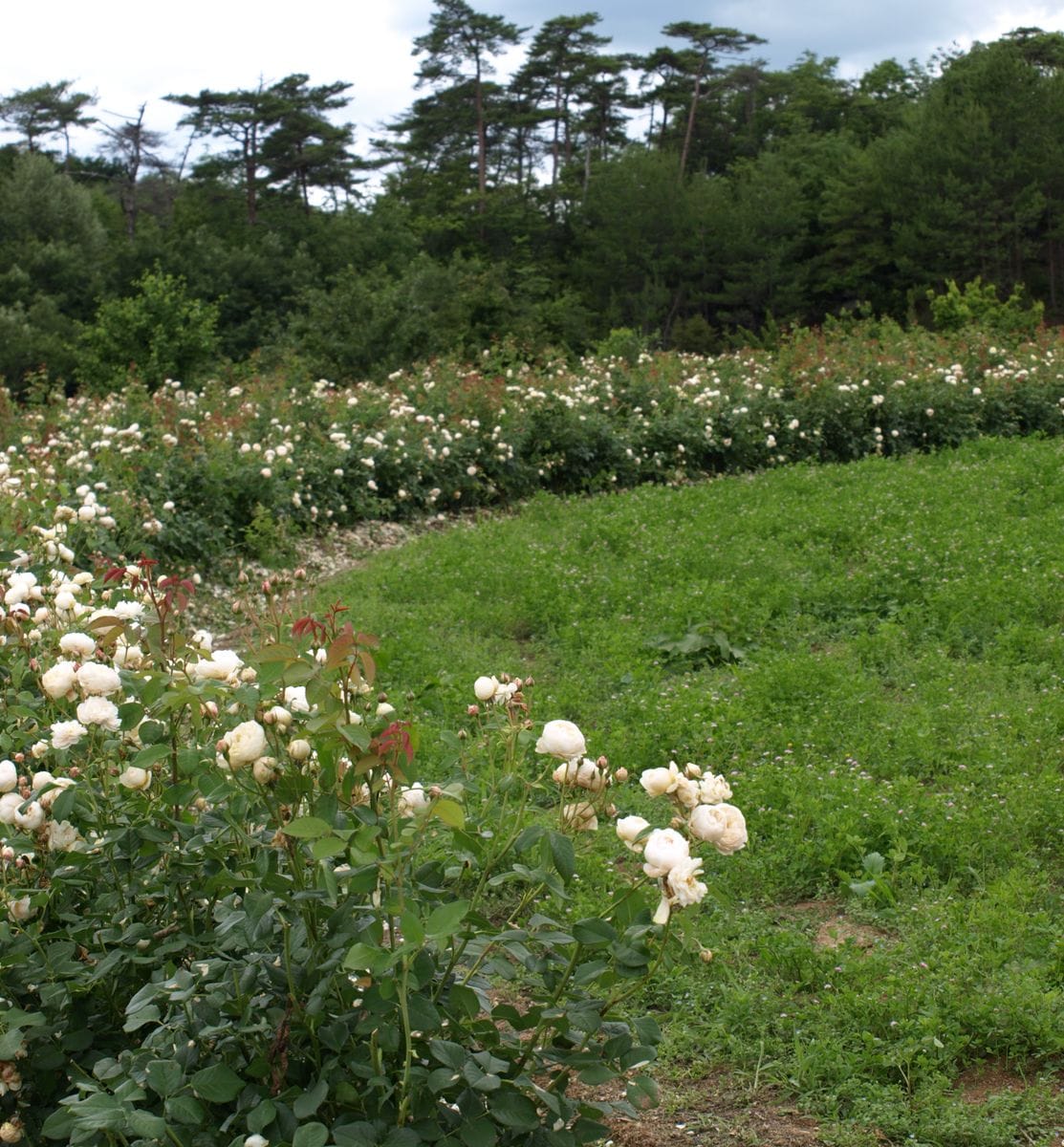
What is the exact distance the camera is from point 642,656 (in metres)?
5.23

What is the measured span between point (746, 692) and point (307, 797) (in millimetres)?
3153

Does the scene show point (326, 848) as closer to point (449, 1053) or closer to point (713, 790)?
point (449, 1053)

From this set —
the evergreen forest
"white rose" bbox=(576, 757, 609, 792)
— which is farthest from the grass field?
the evergreen forest

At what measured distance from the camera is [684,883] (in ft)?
5.07

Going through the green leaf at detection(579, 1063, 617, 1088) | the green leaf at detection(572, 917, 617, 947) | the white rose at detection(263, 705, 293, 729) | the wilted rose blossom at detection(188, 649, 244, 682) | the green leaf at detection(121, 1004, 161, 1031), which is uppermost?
the wilted rose blossom at detection(188, 649, 244, 682)

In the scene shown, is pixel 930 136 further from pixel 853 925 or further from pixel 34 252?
pixel 853 925

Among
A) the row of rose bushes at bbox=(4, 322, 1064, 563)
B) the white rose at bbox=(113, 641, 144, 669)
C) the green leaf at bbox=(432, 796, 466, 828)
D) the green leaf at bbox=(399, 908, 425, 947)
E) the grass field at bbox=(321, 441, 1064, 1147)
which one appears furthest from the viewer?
the row of rose bushes at bbox=(4, 322, 1064, 563)

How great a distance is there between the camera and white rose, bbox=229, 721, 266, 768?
1631 mm

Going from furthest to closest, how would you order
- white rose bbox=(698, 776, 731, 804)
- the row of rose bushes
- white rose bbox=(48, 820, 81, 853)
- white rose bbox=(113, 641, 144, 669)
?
1. the row of rose bushes
2. white rose bbox=(113, 641, 144, 669)
3. white rose bbox=(48, 820, 81, 853)
4. white rose bbox=(698, 776, 731, 804)

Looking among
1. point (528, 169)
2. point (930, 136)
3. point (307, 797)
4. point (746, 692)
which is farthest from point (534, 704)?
point (528, 169)

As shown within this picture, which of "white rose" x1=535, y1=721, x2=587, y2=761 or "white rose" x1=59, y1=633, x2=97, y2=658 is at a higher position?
"white rose" x1=59, y1=633, x2=97, y2=658

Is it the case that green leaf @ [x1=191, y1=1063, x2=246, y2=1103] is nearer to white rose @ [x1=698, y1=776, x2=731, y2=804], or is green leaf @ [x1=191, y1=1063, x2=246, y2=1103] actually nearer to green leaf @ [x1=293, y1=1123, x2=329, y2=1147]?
green leaf @ [x1=293, y1=1123, x2=329, y2=1147]

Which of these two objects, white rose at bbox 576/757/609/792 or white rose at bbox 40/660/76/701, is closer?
white rose at bbox 576/757/609/792

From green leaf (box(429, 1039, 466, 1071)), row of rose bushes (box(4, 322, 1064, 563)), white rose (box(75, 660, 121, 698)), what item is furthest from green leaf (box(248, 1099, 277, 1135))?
row of rose bushes (box(4, 322, 1064, 563))
